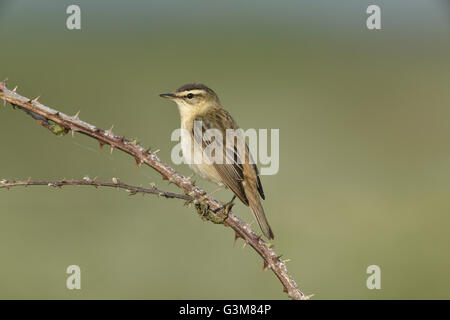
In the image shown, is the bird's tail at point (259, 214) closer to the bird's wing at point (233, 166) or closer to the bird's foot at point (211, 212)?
the bird's wing at point (233, 166)

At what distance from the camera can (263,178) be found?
1055 cm

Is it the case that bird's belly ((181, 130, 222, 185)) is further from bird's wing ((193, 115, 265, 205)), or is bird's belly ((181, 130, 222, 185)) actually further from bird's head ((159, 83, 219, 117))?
bird's head ((159, 83, 219, 117))

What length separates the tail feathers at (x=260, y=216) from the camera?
446 cm

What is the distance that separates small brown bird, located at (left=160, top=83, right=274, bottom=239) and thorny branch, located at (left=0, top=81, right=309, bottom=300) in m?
1.51

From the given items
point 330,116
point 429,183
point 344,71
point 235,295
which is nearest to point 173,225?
point 235,295

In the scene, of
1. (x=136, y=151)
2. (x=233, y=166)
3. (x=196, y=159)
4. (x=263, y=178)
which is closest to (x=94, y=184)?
(x=136, y=151)

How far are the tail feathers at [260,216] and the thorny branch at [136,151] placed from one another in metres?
1.45

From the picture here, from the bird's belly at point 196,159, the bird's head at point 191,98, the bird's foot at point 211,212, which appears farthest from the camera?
the bird's head at point 191,98

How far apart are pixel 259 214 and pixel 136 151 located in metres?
1.96

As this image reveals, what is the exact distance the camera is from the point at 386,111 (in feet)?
51.3

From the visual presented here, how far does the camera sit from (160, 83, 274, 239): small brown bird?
474cm

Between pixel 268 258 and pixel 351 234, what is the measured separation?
6.74 meters

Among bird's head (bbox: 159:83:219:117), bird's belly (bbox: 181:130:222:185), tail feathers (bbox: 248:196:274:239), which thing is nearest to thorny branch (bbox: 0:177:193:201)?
tail feathers (bbox: 248:196:274:239)

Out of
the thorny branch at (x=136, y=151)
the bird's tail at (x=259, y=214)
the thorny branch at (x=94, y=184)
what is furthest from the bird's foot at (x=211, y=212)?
the bird's tail at (x=259, y=214)
